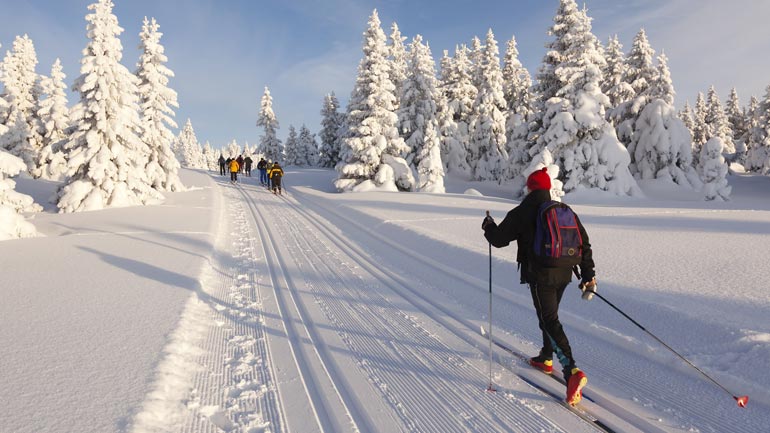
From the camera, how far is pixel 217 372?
411cm

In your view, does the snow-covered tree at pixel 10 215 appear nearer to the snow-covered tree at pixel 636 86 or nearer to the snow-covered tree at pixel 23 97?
the snow-covered tree at pixel 23 97

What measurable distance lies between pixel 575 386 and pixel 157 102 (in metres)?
29.6

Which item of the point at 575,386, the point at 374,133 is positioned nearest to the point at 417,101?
the point at 374,133

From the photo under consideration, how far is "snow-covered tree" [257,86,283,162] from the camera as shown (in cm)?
5931

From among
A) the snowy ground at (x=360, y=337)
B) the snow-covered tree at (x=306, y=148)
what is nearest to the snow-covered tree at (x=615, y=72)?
the snowy ground at (x=360, y=337)

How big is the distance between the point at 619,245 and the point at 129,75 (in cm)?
2233

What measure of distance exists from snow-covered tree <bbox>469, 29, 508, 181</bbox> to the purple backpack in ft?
113

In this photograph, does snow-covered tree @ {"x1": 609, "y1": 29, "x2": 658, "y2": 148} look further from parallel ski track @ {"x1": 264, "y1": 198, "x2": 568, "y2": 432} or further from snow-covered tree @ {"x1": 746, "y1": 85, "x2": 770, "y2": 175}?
parallel ski track @ {"x1": 264, "y1": 198, "x2": 568, "y2": 432}

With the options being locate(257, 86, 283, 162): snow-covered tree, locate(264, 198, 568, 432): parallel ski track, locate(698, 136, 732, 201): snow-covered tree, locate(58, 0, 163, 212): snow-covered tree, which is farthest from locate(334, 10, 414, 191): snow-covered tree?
locate(257, 86, 283, 162): snow-covered tree

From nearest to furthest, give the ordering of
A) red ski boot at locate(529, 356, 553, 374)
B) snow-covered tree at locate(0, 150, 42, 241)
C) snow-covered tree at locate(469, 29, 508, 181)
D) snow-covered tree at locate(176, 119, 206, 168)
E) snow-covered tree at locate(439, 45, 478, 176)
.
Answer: red ski boot at locate(529, 356, 553, 374) < snow-covered tree at locate(0, 150, 42, 241) < snow-covered tree at locate(469, 29, 508, 181) < snow-covered tree at locate(439, 45, 478, 176) < snow-covered tree at locate(176, 119, 206, 168)

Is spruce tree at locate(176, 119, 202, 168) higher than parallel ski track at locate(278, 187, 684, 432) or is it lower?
higher

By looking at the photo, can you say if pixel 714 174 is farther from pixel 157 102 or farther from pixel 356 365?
pixel 157 102

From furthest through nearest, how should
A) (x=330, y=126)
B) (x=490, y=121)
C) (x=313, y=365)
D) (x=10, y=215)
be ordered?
(x=330, y=126)
(x=490, y=121)
(x=10, y=215)
(x=313, y=365)

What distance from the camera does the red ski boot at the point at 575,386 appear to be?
11.3 ft
